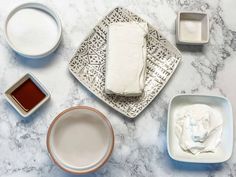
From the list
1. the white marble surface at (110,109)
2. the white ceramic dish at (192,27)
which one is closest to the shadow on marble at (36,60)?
the white marble surface at (110,109)

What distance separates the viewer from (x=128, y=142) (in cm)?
120

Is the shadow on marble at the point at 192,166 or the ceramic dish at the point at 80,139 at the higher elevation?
the ceramic dish at the point at 80,139

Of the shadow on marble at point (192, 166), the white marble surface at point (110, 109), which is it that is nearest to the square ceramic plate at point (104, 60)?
the white marble surface at point (110, 109)

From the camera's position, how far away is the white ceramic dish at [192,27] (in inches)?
47.5

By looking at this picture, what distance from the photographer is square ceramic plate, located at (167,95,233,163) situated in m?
1.16

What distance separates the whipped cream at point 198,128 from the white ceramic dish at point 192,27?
6.9 inches

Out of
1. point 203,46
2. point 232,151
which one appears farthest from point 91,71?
point 232,151

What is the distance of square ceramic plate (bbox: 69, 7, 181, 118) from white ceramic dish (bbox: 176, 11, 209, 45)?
45 mm

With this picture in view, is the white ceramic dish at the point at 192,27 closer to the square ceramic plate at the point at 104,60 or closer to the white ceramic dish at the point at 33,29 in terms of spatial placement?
the square ceramic plate at the point at 104,60

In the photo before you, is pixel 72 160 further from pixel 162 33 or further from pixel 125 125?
pixel 162 33

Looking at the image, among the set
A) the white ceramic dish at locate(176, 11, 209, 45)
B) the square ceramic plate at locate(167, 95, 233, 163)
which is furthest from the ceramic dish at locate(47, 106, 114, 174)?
the white ceramic dish at locate(176, 11, 209, 45)

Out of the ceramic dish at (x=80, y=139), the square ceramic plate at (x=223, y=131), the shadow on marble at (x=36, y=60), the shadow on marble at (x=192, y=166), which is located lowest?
the shadow on marble at (x=192, y=166)

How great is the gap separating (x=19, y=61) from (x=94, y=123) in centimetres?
26

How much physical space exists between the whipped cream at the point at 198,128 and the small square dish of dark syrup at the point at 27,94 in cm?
34
